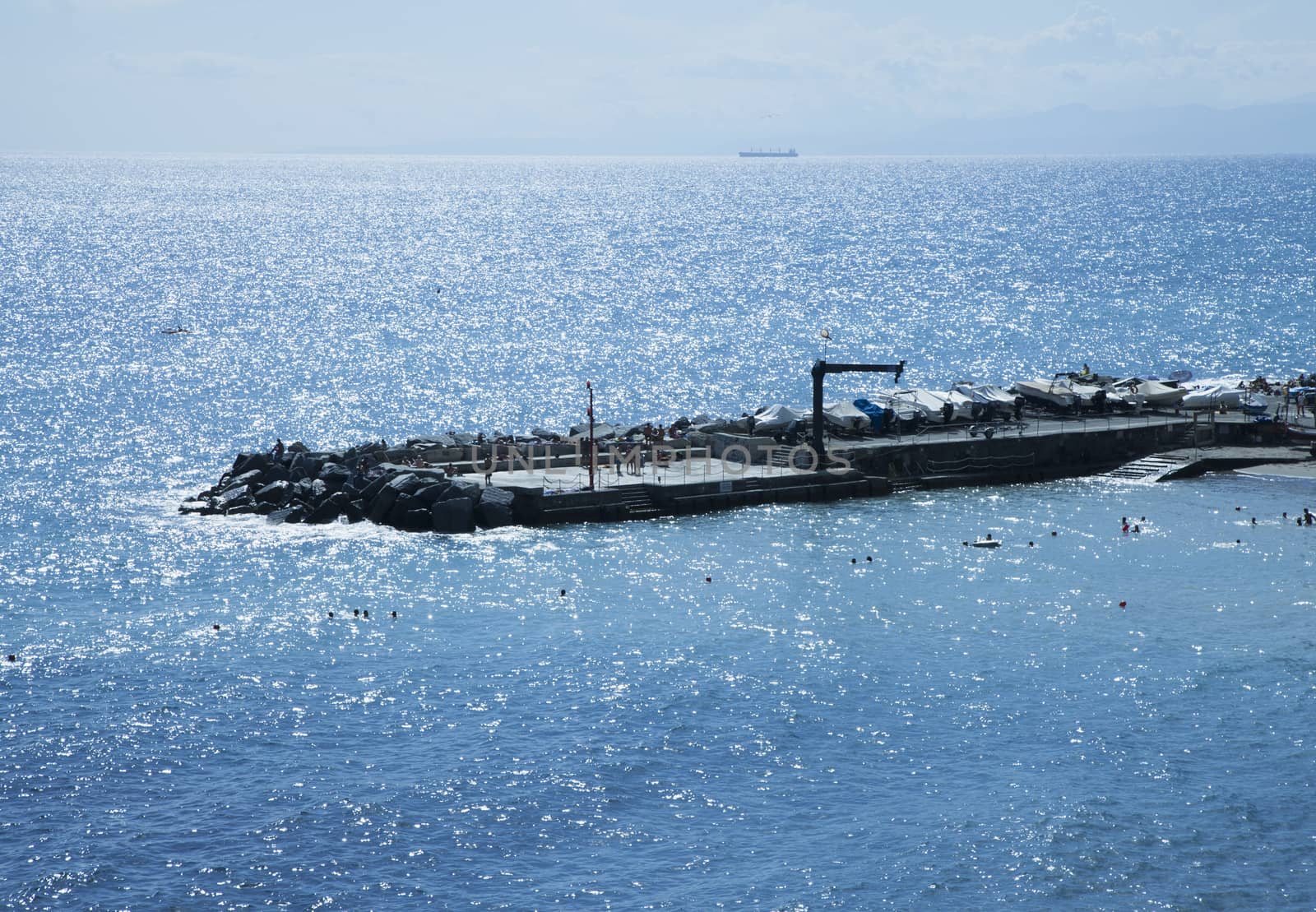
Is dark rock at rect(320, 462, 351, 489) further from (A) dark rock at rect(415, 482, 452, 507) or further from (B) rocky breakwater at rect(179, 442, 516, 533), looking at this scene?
(A) dark rock at rect(415, 482, 452, 507)

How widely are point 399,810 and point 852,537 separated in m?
26.6

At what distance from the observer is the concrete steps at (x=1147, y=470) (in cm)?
6575

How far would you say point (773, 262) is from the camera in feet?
592

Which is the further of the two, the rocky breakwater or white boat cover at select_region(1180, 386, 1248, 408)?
white boat cover at select_region(1180, 386, 1248, 408)

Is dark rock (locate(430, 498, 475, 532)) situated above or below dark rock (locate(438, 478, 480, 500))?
below

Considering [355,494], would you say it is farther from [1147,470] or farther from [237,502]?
[1147,470]

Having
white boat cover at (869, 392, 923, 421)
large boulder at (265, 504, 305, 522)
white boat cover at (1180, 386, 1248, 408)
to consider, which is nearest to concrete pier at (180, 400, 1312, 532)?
large boulder at (265, 504, 305, 522)

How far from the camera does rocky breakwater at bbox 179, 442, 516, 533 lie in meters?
58.1

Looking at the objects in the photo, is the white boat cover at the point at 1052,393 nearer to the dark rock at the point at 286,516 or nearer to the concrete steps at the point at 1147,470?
the concrete steps at the point at 1147,470

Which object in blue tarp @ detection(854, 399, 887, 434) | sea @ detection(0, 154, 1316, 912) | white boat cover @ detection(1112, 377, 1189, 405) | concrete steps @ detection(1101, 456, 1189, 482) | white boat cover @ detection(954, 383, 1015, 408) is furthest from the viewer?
white boat cover @ detection(1112, 377, 1189, 405)

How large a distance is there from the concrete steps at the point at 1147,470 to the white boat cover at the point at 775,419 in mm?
13655

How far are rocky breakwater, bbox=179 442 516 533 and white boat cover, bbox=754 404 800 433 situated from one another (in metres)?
13.6

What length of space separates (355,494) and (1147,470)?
3312 cm

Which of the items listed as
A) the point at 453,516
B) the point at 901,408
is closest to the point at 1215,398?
the point at 901,408
